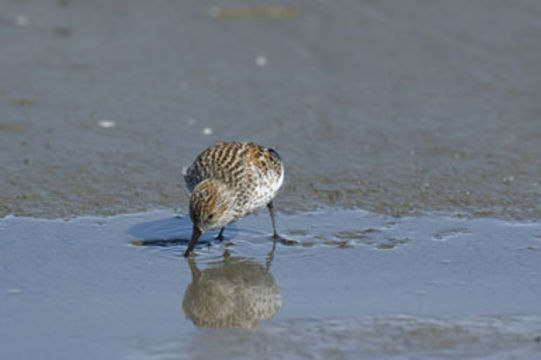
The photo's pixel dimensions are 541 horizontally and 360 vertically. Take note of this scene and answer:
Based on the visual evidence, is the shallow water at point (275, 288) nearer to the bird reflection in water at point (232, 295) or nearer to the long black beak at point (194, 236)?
the bird reflection in water at point (232, 295)

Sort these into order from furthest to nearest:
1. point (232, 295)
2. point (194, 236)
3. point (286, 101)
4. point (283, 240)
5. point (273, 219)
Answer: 1. point (286, 101)
2. point (273, 219)
3. point (283, 240)
4. point (194, 236)
5. point (232, 295)

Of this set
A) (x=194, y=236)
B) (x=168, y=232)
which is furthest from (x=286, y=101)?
(x=194, y=236)

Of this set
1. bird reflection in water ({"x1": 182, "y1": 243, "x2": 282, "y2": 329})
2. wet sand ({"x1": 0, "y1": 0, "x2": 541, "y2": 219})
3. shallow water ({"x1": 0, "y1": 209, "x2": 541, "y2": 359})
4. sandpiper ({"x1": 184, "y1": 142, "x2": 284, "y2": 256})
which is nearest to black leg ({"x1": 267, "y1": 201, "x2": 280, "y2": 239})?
sandpiper ({"x1": 184, "y1": 142, "x2": 284, "y2": 256})

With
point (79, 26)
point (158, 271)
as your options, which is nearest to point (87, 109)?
point (79, 26)

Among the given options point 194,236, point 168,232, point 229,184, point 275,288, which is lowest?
point 168,232

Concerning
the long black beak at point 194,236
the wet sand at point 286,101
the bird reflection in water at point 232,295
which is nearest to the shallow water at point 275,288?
the bird reflection in water at point 232,295

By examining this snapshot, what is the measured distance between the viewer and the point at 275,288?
7.78m

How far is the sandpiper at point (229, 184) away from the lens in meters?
8.35

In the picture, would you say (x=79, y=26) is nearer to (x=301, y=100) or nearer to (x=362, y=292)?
(x=301, y=100)

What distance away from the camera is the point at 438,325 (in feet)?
23.2

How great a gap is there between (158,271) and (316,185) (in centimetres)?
263

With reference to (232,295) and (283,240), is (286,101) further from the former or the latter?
(232,295)

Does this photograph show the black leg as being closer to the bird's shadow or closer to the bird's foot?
the bird's foot

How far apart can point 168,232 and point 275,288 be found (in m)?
1.69
